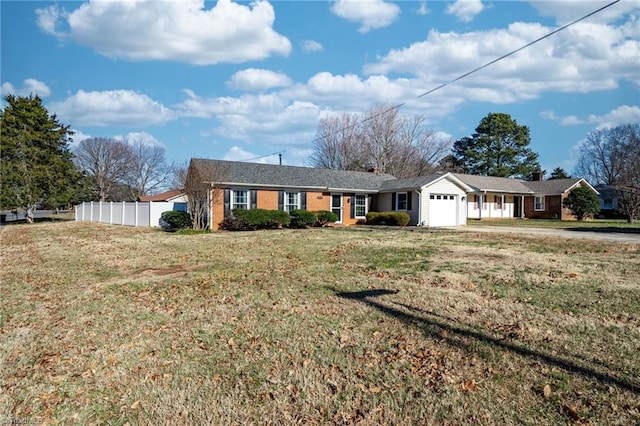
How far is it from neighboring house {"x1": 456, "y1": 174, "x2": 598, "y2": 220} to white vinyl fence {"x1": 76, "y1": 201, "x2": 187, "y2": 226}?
2534cm

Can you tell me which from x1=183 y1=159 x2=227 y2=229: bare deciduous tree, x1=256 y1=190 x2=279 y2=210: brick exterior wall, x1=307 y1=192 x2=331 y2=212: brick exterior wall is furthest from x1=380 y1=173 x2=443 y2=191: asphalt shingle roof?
x1=183 y1=159 x2=227 y2=229: bare deciduous tree

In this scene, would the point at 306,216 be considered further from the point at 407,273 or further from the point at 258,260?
the point at 407,273

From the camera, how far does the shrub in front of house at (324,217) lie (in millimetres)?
23303

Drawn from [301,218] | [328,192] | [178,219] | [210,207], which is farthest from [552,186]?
[178,219]

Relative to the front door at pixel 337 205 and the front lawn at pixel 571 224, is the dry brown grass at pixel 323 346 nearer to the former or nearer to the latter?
the front door at pixel 337 205

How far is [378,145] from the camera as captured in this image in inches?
1614

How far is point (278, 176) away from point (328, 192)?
136 inches

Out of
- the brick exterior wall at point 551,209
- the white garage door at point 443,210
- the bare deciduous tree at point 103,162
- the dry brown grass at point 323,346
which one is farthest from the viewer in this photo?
the bare deciduous tree at point 103,162

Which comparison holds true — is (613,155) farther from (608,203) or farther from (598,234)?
(598,234)

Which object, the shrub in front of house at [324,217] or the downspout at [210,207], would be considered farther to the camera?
the shrub in front of house at [324,217]

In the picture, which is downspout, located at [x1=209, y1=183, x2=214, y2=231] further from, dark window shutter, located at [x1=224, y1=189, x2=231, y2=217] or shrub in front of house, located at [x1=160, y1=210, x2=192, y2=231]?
shrub in front of house, located at [x1=160, y1=210, x2=192, y2=231]

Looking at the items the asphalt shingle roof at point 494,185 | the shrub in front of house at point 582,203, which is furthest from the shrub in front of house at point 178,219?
the shrub in front of house at point 582,203

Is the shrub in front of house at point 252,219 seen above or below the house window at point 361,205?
below

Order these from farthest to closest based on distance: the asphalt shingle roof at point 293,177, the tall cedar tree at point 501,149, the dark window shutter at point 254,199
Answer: the tall cedar tree at point 501,149
the dark window shutter at point 254,199
the asphalt shingle roof at point 293,177
